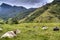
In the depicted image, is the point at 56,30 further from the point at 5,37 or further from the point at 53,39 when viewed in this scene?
the point at 5,37

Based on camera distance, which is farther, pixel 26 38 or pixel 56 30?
pixel 56 30

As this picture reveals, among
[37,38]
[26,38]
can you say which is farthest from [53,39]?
[26,38]

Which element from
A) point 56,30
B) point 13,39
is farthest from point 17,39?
point 56,30

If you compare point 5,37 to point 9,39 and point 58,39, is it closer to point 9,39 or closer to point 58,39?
point 9,39

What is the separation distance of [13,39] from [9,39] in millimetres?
466

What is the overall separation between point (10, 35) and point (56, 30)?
8.77 meters

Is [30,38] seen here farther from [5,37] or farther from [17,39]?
[5,37]

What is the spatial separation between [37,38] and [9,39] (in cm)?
344

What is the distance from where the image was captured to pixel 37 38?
20156 mm

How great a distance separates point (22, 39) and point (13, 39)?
3.48ft

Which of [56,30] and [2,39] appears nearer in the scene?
[2,39]

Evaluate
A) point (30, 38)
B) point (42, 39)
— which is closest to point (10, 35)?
point (30, 38)

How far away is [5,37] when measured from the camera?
1909cm

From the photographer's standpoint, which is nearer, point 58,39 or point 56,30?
point 58,39
